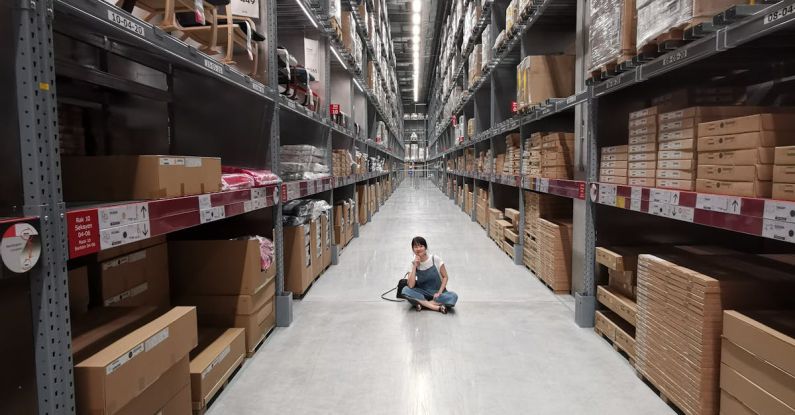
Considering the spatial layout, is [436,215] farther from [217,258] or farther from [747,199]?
[747,199]

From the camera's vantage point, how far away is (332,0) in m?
5.10

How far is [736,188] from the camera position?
1.85 m

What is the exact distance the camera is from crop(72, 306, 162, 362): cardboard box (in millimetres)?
1596

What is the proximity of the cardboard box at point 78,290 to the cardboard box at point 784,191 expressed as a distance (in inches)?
112

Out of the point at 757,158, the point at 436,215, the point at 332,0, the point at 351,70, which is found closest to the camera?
the point at 757,158

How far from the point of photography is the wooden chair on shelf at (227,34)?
257 centimetres

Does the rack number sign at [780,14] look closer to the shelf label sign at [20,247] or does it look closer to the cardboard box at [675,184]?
the cardboard box at [675,184]

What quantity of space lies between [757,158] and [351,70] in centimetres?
578

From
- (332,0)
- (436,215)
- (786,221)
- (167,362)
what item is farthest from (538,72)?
(436,215)

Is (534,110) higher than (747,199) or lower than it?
higher

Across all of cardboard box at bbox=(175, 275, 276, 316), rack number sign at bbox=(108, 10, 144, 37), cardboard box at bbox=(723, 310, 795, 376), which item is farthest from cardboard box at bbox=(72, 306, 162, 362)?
cardboard box at bbox=(723, 310, 795, 376)

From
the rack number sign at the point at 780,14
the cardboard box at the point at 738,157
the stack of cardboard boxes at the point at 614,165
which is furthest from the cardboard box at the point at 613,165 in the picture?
the rack number sign at the point at 780,14

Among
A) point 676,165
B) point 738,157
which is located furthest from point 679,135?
point 738,157

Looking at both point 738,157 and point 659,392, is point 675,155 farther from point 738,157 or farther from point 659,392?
point 659,392
